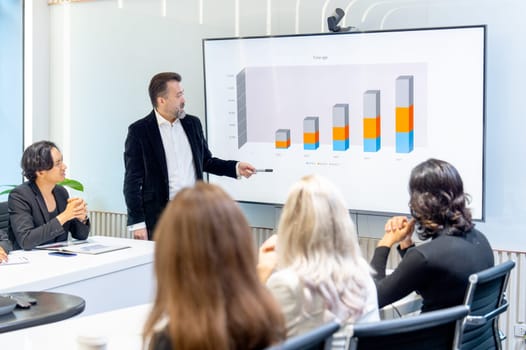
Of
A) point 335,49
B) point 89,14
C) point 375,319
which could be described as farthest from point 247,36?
point 375,319

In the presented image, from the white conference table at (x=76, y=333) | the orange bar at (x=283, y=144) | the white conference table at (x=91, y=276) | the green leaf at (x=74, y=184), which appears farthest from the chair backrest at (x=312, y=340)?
the green leaf at (x=74, y=184)

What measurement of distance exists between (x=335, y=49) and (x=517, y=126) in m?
1.16

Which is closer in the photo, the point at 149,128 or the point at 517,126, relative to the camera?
the point at 517,126

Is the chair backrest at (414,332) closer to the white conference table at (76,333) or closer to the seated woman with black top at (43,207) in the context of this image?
the white conference table at (76,333)

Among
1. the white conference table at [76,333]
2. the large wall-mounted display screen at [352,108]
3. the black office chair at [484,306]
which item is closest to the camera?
the white conference table at [76,333]

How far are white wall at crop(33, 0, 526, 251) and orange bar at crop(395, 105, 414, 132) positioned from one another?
0.44m

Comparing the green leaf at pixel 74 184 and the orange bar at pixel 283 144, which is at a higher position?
the orange bar at pixel 283 144

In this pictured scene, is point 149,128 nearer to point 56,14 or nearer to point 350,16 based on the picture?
point 350,16

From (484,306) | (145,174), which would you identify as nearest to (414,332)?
(484,306)

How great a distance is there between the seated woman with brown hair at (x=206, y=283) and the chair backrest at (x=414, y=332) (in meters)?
0.41

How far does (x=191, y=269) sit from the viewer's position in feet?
5.14

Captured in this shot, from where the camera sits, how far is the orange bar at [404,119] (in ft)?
15.2

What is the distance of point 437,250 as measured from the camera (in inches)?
110

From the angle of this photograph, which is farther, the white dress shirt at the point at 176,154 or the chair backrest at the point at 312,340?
the white dress shirt at the point at 176,154
